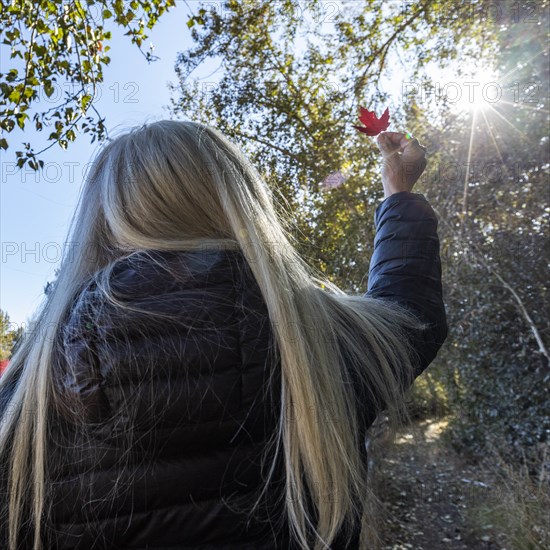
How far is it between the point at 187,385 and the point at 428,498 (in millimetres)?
5363

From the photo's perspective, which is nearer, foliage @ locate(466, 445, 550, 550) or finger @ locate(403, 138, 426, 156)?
finger @ locate(403, 138, 426, 156)

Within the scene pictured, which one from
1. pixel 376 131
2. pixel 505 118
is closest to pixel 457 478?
pixel 505 118

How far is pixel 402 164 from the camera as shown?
1247 mm

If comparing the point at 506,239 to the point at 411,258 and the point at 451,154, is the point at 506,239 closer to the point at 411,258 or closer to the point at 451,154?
the point at 451,154

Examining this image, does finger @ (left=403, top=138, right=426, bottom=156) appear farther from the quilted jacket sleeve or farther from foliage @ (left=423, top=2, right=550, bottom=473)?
foliage @ (left=423, top=2, right=550, bottom=473)

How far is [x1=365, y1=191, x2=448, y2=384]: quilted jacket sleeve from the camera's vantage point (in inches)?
39.8

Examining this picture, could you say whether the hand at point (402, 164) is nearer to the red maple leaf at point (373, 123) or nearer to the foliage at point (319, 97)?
the red maple leaf at point (373, 123)

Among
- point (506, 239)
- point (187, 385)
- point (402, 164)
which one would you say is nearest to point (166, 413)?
point (187, 385)

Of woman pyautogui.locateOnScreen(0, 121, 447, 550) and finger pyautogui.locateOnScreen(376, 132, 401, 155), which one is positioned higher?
finger pyautogui.locateOnScreen(376, 132, 401, 155)

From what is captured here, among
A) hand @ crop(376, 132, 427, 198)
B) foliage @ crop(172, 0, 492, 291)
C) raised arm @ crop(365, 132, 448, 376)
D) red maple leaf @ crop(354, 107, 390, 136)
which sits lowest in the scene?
raised arm @ crop(365, 132, 448, 376)

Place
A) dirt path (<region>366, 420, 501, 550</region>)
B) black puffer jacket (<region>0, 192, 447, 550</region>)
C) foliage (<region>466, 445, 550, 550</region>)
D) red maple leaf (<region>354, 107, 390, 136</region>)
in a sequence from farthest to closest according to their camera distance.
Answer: dirt path (<region>366, 420, 501, 550</region>) → foliage (<region>466, 445, 550, 550</region>) → red maple leaf (<region>354, 107, 390, 136</region>) → black puffer jacket (<region>0, 192, 447, 550</region>)

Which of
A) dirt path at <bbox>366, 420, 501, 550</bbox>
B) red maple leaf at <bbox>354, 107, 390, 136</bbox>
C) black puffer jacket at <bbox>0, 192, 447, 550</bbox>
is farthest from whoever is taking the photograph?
dirt path at <bbox>366, 420, 501, 550</bbox>

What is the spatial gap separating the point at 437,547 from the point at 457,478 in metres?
1.58

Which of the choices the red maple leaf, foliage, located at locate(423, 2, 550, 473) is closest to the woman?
the red maple leaf
